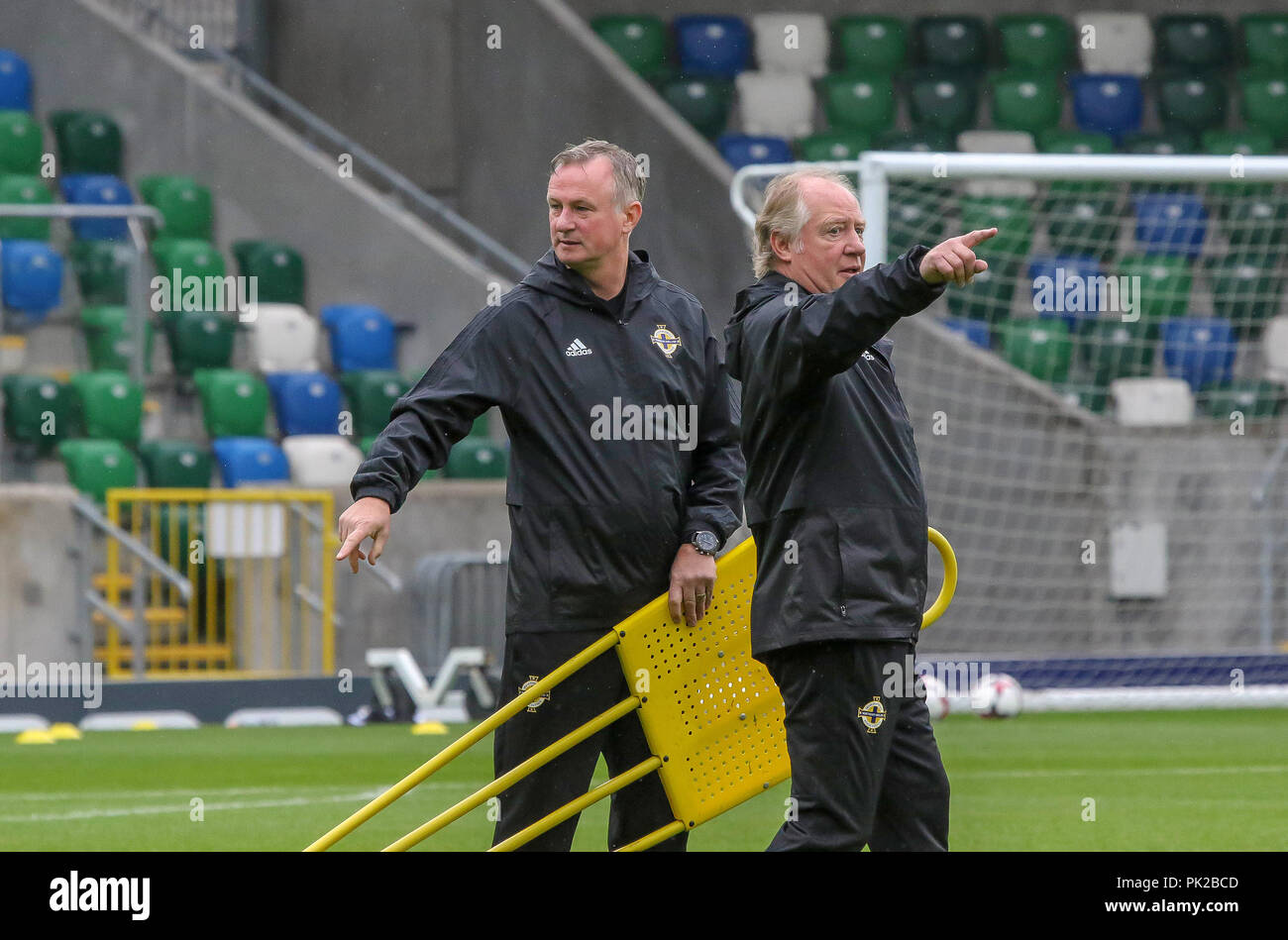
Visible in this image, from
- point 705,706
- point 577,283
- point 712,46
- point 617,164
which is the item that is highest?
point 712,46

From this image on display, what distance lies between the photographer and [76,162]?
17.2 meters

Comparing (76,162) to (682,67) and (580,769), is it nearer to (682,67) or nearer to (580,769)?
(682,67)

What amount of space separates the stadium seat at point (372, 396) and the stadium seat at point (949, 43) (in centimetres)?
720

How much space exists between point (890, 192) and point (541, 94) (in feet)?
14.0

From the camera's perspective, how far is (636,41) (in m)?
20.3

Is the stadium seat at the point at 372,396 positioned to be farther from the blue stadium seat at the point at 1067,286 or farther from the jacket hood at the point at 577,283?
the jacket hood at the point at 577,283

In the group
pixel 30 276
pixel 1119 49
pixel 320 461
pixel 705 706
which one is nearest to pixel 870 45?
pixel 1119 49

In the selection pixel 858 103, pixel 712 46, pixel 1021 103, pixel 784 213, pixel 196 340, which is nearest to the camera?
pixel 784 213

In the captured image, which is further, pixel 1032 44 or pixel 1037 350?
pixel 1032 44

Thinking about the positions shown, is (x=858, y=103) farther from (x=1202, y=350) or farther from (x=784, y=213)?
(x=784, y=213)

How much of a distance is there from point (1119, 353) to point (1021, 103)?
3875 millimetres

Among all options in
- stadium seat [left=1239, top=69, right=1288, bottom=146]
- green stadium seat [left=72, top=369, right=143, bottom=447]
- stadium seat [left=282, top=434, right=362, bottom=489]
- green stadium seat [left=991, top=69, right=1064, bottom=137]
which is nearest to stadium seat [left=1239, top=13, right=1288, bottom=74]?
stadium seat [left=1239, top=69, right=1288, bottom=146]
